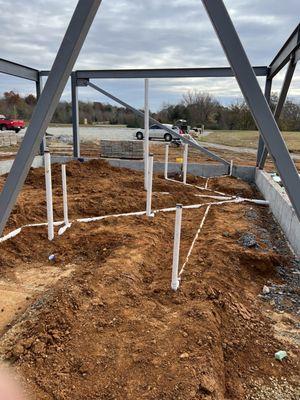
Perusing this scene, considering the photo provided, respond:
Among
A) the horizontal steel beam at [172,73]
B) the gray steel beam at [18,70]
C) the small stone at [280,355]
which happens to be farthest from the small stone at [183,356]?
the gray steel beam at [18,70]

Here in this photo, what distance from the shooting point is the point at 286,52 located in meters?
6.46

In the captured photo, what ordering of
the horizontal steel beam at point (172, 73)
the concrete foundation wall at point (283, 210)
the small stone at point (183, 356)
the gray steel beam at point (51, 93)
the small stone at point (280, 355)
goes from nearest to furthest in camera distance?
the gray steel beam at point (51, 93), the small stone at point (183, 356), the small stone at point (280, 355), the concrete foundation wall at point (283, 210), the horizontal steel beam at point (172, 73)

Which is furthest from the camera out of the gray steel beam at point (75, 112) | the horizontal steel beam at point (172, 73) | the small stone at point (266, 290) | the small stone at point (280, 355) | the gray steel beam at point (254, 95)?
the gray steel beam at point (75, 112)

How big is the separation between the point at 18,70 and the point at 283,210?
27.0 feet

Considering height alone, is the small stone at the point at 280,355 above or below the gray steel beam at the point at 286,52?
below

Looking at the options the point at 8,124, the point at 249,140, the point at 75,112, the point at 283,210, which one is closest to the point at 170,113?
the point at 249,140

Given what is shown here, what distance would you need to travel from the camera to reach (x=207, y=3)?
222cm

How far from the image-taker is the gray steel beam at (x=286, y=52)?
5.44 meters

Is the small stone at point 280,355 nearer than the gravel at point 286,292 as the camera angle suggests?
Yes

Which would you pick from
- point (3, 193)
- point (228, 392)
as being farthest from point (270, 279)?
point (3, 193)

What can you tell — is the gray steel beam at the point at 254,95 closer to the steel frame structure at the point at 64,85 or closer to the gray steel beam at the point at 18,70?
the steel frame structure at the point at 64,85

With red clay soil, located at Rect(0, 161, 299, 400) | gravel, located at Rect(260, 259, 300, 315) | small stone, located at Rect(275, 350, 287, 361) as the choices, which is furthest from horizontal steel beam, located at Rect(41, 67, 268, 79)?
small stone, located at Rect(275, 350, 287, 361)

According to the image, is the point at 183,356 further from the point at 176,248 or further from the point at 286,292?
the point at 286,292

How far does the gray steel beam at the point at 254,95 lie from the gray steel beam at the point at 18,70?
315 inches
